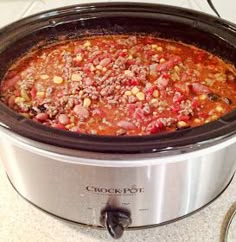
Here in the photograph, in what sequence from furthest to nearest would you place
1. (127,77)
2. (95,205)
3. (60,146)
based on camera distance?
(127,77) → (95,205) → (60,146)

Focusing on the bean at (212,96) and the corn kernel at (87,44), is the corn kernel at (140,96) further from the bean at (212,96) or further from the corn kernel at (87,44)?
the corn kernel at (87,44)

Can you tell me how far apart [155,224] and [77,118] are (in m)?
0.29

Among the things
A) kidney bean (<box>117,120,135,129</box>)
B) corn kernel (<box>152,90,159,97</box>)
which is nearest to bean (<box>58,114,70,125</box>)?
kidney bean (<box>117,120,135,129</box>)

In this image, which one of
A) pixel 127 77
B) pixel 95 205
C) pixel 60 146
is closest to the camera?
pixel 60 146

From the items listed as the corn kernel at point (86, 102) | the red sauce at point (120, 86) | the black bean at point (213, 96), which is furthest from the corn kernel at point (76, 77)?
the black bean at point (213, 96)

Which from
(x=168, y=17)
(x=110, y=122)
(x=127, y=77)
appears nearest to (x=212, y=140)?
(x=110, y=122)

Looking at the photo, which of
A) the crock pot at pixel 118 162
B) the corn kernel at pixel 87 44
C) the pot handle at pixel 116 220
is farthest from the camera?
the corn kernel at pixel 87 44

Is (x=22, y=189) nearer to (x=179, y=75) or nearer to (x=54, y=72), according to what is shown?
(x=54, y=72)

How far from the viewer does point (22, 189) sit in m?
0.96

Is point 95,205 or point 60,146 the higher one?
point 60,146

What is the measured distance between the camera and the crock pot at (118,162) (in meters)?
0.73

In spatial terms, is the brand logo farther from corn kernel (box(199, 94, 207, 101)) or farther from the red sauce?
corn kernel (box(199, 94, 207, 101))

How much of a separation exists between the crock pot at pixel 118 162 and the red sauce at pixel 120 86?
54 millimetres

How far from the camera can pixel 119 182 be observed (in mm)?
799
